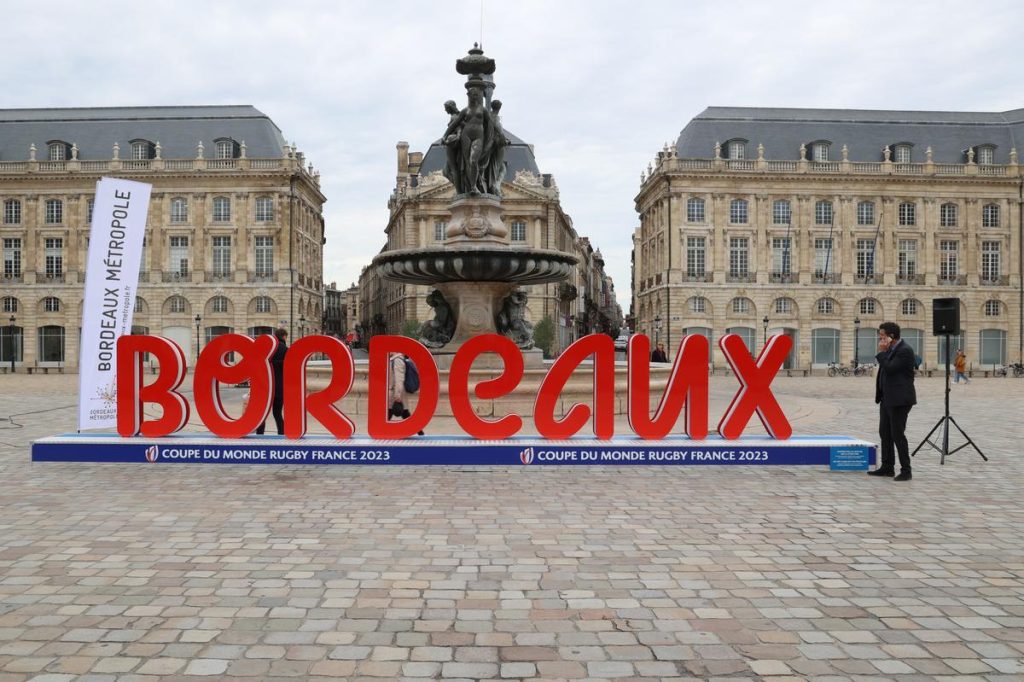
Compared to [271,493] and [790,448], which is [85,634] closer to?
[271,493]

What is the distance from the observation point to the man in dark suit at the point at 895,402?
899 centimetres

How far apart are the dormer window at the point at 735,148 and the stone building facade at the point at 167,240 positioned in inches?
1260

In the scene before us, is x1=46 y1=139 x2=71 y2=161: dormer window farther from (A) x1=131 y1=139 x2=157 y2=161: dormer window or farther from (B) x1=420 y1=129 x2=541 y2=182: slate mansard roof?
(B) x1=420 y1=129 x2=541 y2=182: slate mansard roof

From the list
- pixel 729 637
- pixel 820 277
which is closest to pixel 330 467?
pixel 729 637

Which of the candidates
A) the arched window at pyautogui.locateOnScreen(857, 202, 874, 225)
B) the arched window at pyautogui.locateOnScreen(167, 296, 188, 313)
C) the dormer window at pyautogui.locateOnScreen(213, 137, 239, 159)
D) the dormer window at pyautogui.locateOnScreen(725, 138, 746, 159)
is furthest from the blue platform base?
the arched window at pyautogui.locateOnScreen(857, 202, 874, 225)

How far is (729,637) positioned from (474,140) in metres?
13.0

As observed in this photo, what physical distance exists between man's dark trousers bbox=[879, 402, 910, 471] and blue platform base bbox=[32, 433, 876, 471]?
1.21 feet

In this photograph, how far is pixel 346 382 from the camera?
9.41m

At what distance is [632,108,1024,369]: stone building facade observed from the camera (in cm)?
5619

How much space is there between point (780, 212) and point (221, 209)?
41200mm

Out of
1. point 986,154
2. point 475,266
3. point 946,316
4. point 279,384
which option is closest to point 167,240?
point 475,266

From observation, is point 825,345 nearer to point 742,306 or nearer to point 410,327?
point 742,306

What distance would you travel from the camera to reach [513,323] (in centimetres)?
1641

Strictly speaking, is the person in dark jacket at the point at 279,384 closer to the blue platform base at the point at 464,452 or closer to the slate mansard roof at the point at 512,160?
the blue platform base at the point at 464,452
